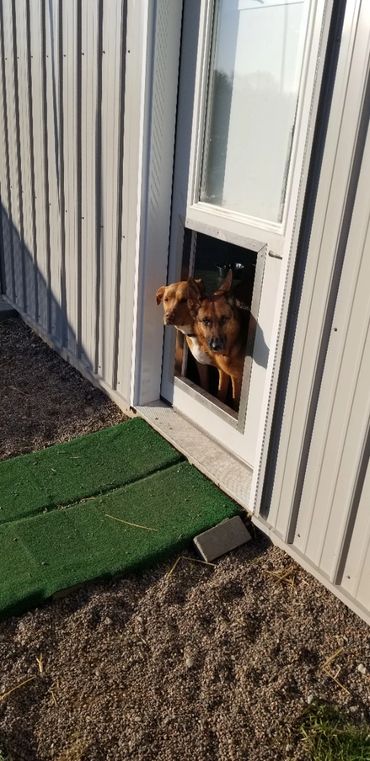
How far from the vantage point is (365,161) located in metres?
2.05

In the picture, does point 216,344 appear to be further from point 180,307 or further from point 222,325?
point 180,307

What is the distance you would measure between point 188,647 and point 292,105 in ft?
7.18

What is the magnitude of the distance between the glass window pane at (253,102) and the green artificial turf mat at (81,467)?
4.48 feet

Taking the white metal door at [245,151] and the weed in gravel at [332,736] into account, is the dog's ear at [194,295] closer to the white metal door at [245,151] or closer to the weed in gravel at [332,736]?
the white metal door at [245,151]

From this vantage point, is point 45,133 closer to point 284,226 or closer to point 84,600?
point 284,226

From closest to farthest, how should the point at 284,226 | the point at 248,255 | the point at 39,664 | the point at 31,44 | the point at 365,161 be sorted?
the point at 365,161 < the point at 39,664 < the point at 284,226 < the point at 248,255 < the point at 31,44

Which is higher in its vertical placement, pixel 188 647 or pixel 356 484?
pixel 356 484

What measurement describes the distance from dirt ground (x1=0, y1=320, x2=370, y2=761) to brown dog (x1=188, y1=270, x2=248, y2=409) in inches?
35.4

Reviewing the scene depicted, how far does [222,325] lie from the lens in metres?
3.02

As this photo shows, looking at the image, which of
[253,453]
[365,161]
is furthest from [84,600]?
[365,161]

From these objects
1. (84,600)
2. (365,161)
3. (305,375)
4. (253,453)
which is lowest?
(84,600)

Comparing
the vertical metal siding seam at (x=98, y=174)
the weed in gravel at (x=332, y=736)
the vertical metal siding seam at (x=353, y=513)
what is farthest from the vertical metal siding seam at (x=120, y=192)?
the weed in gravel at (x=332, y=736)

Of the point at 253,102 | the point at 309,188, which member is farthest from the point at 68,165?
the point at 309,188

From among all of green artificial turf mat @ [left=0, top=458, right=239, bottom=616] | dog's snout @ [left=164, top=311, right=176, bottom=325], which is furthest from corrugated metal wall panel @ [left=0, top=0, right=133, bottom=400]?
green artificial turf mat @ [left=0, top=458, right=239, bottom=616]
